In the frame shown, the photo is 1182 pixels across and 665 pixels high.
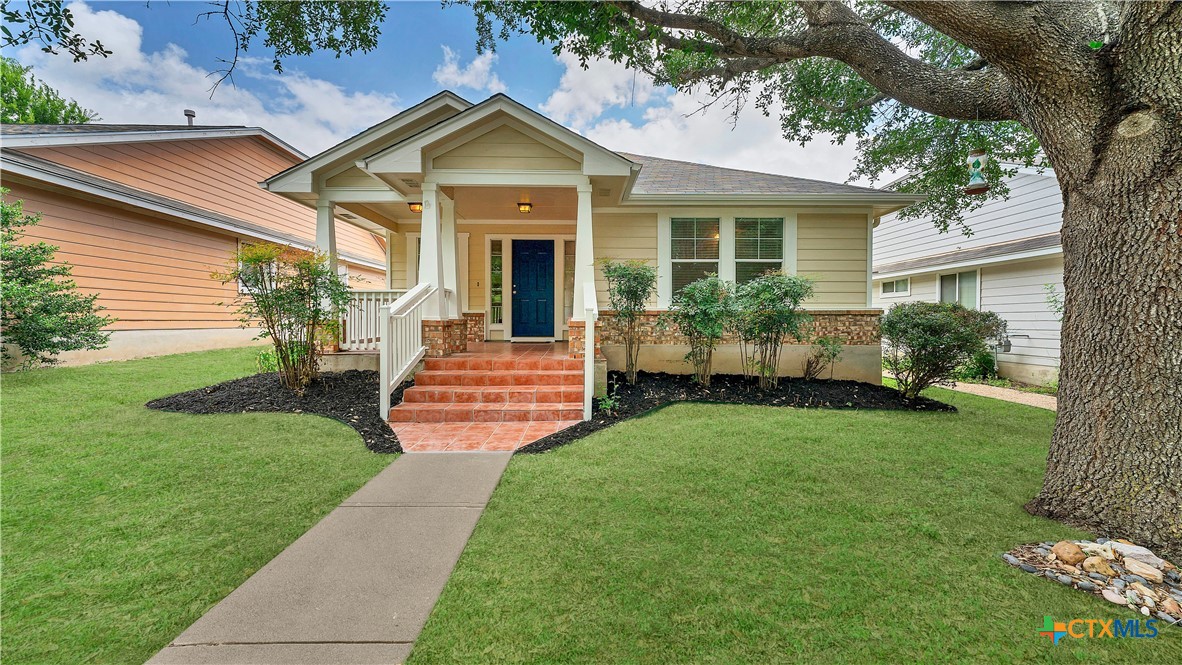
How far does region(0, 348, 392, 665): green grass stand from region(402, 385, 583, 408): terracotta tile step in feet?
3.32

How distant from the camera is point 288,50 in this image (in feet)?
17.4

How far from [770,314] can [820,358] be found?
1.74 meters

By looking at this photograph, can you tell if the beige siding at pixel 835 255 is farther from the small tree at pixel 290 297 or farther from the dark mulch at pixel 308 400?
the small tree at pixel 290 297

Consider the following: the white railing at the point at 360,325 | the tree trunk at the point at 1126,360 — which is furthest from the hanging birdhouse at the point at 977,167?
the white railing at the point at 360,325

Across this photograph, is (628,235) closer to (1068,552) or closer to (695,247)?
(695,247)

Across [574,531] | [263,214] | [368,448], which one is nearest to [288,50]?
[368,448]

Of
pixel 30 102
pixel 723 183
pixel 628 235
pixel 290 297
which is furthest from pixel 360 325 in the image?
pixel 30 102

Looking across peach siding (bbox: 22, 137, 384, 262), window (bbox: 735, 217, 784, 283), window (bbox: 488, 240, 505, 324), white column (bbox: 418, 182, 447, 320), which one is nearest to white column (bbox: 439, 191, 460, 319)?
white column (bbox: 418, 182, 447, 320)

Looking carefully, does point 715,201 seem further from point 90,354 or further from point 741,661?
point 90,354

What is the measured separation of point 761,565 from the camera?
2201 millimetres

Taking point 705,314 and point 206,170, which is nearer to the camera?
point 705,314

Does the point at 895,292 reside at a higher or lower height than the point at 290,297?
higher

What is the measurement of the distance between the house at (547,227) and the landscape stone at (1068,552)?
3861 millimetres

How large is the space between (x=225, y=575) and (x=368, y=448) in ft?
6.70
